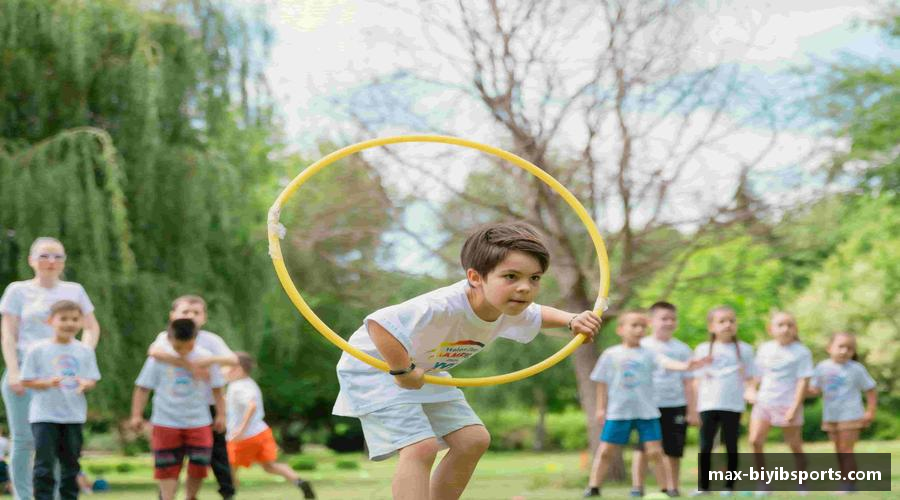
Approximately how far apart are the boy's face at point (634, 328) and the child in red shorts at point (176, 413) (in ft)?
12.3

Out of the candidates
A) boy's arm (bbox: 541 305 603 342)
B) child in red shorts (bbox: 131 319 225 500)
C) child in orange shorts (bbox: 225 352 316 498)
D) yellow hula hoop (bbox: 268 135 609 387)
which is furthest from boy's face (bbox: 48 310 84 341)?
boy's arm (bbox: 541 305 603 342)

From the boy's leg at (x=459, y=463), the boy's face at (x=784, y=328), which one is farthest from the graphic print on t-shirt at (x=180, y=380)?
the boy's face at (x=784, y=328)

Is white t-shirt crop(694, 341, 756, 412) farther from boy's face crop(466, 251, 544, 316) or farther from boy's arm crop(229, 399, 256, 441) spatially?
boy's face crop(466, 251, 544, 316)

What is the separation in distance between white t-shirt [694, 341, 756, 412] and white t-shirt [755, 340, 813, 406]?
1.17ft

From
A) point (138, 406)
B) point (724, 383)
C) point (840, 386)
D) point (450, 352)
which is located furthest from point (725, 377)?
point (450, 352)

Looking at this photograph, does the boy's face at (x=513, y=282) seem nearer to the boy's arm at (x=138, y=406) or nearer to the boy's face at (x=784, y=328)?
the boy's arm at (x=138, y=406)

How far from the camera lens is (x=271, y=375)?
32281 mm

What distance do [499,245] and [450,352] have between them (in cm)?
64

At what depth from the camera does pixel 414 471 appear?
5129mm

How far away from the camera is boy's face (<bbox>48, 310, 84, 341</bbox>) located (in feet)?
26.4

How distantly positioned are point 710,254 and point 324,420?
534 inches

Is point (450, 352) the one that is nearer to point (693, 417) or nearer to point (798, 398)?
point (693, 417)

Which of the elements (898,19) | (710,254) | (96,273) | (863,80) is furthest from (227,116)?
(898,19)

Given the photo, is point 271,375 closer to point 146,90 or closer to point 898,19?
point 146,90
